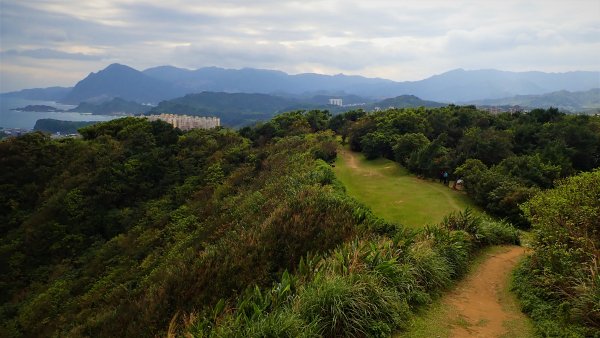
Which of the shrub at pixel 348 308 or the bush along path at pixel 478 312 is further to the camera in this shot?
the bush along path at pixel 478 312

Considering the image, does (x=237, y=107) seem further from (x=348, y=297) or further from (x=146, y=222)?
(x=348, y=297)

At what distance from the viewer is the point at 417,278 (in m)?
7.16

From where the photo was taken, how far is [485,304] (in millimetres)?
7039

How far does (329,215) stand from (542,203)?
15.9 ft

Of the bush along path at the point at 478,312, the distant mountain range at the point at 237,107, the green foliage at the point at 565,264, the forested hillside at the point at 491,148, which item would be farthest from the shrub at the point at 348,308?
the distant mountain range at the point at 237,107

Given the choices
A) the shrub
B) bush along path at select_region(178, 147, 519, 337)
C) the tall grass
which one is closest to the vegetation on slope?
bush along path at select_region(178, 147, 519, 337)

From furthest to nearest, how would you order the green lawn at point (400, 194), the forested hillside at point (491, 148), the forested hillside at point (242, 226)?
1. the forested hillside at point (491, 148)
2. the green lawn at point (400, 194)
3. the forested hillside at point (242, 226)

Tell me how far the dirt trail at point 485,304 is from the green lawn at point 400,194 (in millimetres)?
5529

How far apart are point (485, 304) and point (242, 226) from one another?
319 inches

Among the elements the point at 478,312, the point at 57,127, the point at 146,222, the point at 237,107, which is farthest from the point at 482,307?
the point at 237,107

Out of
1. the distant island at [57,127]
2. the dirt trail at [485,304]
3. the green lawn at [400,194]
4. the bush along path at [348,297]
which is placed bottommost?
the distant island at [57,127]

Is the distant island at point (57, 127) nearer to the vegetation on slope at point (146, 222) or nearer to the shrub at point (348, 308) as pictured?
the vegetation on slope at point (146, 222)

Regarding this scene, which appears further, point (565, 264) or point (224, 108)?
point (224, 108)

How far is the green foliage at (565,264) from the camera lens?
572cm
